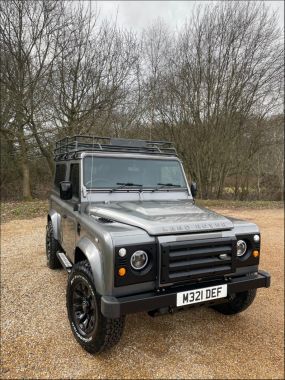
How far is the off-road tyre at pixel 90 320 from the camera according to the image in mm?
2705

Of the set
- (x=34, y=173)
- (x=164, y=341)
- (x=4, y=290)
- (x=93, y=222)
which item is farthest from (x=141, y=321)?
(x=34, y=173)

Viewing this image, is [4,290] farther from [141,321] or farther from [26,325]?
[141,321]

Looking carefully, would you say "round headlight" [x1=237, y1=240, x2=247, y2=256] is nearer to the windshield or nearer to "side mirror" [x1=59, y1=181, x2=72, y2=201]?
the windshield

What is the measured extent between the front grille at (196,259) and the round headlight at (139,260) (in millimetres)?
148

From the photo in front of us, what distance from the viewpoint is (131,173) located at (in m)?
4.09

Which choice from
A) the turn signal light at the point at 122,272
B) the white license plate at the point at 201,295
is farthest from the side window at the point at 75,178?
the white license plate at the point at 201,295

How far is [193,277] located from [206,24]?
625 inches

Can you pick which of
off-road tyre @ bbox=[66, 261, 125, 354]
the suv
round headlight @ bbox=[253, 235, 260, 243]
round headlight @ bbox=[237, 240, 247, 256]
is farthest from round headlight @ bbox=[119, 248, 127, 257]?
round headlight @ bbox=[253, 235, 260, 243]

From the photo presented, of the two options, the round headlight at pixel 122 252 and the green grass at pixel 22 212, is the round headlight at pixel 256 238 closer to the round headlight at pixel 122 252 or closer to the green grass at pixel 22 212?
the round headlight at pixel 122 252

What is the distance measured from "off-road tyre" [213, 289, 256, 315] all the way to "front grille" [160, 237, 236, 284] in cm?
70

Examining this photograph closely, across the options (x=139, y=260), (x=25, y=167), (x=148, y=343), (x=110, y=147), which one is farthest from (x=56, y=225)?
(x=25, y=167)

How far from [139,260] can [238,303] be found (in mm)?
1622

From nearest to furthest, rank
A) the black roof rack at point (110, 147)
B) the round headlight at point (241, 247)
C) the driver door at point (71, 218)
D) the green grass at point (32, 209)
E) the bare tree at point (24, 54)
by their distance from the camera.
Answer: the round headlight at point (241, 247) → the driver door at point (71, 218) → the black roof rack at point (110, 147) → the green grass at point (32, 209) → the bare tree at point (24, 54)

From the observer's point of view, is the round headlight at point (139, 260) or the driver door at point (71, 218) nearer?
the round headlight at point (139, 260)
